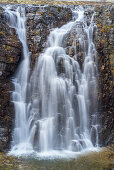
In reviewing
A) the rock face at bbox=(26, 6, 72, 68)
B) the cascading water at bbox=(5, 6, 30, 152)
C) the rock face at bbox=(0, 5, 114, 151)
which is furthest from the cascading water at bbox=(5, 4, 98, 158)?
the rock face at bbox=(26, 6, 72, 68)

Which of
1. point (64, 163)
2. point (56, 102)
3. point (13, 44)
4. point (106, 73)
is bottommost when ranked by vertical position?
point (64, 163)

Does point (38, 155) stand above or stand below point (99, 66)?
below

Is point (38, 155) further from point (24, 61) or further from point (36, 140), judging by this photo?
point (24, 61)

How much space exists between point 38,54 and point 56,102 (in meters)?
3.18

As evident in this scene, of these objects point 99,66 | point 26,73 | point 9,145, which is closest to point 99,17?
point 99,66

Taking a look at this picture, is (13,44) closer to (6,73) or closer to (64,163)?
(6,73)

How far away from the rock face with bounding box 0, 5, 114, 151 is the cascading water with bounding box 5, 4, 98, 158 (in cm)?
33

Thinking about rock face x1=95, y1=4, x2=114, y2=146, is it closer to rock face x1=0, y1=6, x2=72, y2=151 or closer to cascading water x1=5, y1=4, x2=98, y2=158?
cascading water x1=5, y1=4, x2=98, y2=158

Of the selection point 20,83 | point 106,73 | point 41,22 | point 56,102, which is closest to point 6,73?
point 20,83

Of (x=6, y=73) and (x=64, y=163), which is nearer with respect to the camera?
(x=64, y=163)

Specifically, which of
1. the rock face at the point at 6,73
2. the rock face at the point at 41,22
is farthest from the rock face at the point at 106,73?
the rock face at the point at 6,73

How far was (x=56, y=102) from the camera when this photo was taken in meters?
10.9

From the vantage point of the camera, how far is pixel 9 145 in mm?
10023

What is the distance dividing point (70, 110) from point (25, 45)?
195 inches
